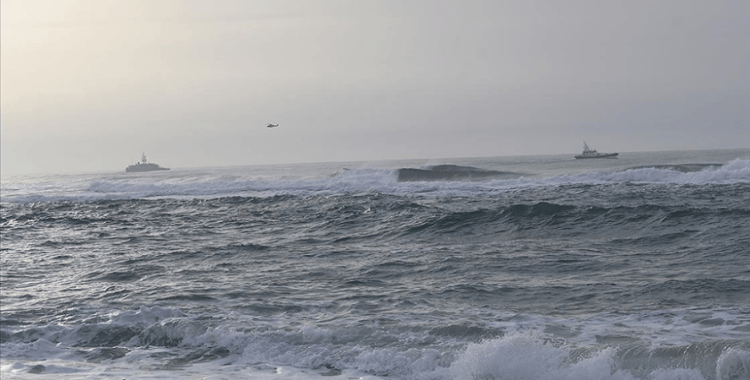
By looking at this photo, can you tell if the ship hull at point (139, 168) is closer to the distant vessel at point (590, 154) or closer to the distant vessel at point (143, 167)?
the distant vessel at point (143, 167)

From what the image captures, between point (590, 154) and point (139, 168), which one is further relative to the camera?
point (139, 168)

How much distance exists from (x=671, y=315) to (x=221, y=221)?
665 inches

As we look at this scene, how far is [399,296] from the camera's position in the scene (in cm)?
1032

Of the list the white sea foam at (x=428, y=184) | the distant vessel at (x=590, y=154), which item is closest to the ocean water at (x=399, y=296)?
the white sea foam at (x=428, y=184)

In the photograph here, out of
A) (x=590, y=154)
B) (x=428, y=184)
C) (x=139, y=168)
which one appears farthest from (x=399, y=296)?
(x=139, y=168)

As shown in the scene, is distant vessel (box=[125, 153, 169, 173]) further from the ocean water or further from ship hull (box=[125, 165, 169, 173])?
the ocean water

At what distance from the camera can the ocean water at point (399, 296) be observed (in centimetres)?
723

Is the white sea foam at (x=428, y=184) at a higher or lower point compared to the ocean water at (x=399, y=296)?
higher

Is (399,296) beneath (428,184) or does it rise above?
beneath

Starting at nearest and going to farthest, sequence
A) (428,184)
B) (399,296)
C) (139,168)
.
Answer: (399,296), (428,184), (139,168)

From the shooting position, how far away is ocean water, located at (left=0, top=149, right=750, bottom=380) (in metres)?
7.23

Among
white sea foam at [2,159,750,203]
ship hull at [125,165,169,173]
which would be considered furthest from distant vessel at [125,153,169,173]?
white sea foam at [2,159,750,203]

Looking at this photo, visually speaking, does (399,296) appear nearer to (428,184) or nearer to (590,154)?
(428,184)

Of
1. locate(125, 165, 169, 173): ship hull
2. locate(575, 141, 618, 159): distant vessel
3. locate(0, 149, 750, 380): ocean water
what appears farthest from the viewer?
locate(125, 165, 169, 173): ship hull
